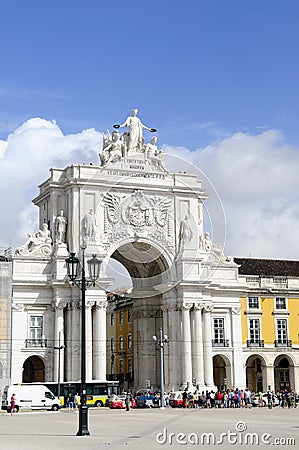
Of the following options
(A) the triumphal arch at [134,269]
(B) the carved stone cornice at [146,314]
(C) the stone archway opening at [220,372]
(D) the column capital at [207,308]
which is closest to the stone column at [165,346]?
(A) the triumphal arch at [134,269]

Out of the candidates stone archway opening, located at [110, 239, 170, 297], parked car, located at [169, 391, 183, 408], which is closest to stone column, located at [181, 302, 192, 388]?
parked car, located at [169, 391, 183, 408]

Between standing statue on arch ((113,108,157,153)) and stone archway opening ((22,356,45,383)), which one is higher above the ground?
standing statue on arch ((113,108,157,153))

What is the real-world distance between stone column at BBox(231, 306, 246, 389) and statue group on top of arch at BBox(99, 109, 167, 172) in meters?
14.7

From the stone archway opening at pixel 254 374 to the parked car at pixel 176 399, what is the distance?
1479cm

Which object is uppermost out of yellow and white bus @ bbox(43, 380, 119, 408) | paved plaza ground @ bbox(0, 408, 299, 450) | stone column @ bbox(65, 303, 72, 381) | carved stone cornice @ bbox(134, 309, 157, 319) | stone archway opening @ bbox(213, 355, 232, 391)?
carved stone cornice @ bbox(134, 309, 157, 319)

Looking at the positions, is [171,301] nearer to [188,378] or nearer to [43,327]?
[188,378]

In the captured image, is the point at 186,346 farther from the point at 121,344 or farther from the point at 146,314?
the point at 121,344

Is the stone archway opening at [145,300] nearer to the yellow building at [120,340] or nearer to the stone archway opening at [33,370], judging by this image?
the yellow building at [120,340]

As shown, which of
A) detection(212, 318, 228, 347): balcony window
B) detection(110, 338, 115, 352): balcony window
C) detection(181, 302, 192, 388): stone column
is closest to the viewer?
detection(181, 302, 192, 388): stone column

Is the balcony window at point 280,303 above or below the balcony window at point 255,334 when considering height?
above

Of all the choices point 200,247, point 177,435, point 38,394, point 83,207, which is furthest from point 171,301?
point 177,435

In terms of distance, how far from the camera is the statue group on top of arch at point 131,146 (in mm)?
66500

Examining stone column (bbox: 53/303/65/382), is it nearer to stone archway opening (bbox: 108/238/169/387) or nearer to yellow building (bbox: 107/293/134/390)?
stone archway opening (bbox: 108/238/169/387)

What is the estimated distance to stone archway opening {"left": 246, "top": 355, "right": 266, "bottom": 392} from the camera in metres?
73.4
